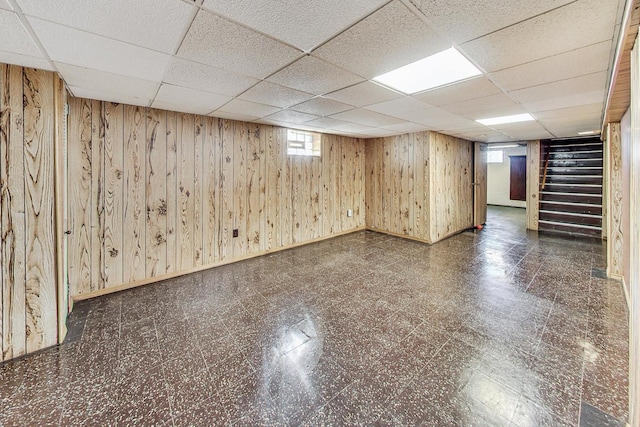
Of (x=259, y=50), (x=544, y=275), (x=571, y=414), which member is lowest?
(x=571, y=414)

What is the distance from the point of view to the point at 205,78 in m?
2.29

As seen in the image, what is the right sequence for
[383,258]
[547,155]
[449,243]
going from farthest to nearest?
1. [547,155]
2. [449,243]
3. [383,258]

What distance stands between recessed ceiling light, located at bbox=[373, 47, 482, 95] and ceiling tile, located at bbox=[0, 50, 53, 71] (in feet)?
8.38

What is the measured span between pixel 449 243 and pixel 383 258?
175 cm

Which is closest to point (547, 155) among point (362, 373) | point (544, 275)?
point (544, 275)

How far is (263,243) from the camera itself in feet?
14.8

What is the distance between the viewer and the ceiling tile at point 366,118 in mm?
3516

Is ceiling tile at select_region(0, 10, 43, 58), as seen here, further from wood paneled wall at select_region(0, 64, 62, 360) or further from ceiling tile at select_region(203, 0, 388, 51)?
ceiling tile at select_region(203, 0, 388, 51)

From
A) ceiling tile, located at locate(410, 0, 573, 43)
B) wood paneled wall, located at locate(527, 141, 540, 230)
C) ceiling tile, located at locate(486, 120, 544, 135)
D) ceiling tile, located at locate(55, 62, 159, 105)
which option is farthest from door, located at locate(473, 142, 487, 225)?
ceiling tile, located at locate(55, 62, 159, 105)

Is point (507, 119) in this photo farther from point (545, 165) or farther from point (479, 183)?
point (545, 165)

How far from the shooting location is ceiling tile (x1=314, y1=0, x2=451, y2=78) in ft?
4.75

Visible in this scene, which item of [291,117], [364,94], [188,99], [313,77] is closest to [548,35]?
[364,94]

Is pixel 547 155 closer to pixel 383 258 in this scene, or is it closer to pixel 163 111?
pixel 383 258

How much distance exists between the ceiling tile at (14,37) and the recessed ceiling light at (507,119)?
4.82 m
